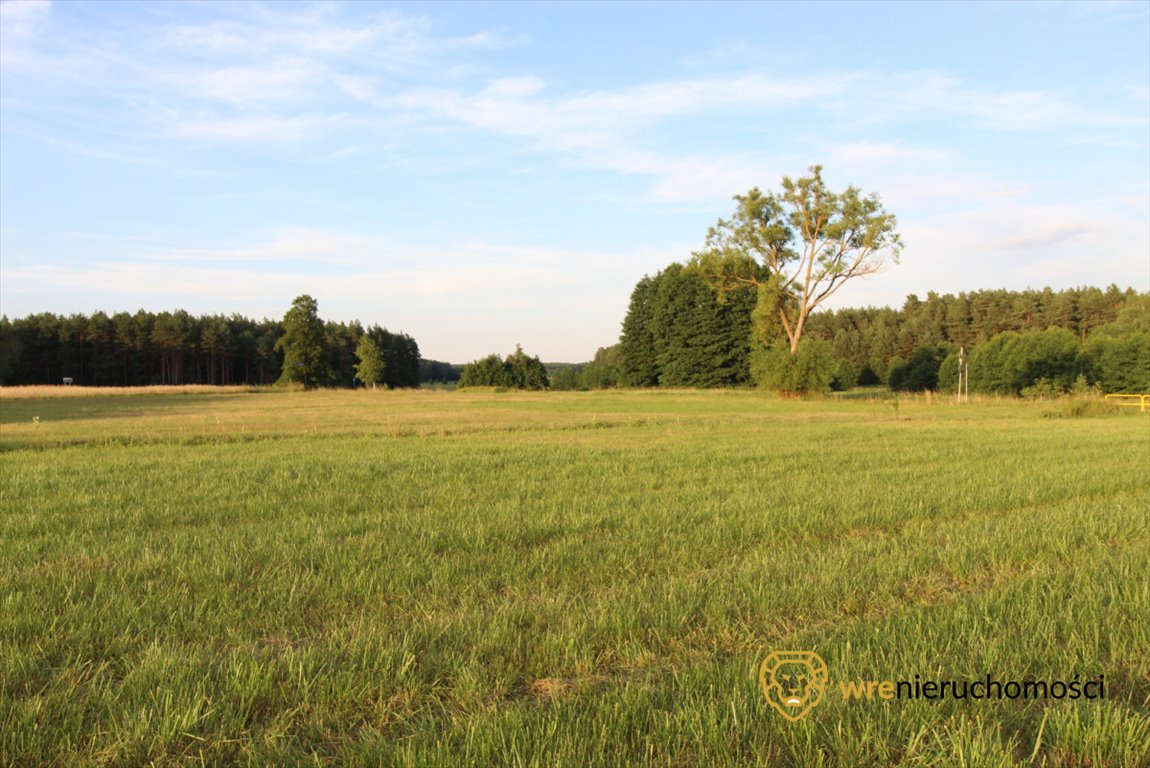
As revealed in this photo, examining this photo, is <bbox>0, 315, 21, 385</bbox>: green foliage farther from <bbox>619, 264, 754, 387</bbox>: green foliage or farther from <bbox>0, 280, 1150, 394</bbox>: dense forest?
<bbox>619, 264, 754, 387</bbox>: green foliage

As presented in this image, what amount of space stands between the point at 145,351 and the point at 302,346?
108 feet

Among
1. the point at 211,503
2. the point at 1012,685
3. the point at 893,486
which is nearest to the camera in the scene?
the point at 1012,685

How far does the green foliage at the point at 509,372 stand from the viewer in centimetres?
7781

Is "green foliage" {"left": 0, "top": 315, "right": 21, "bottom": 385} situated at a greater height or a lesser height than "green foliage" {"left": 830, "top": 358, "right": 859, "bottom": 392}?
greater

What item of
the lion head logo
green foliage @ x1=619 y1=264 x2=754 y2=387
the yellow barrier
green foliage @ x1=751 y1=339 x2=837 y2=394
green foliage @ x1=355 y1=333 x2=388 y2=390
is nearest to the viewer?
the lion head logo

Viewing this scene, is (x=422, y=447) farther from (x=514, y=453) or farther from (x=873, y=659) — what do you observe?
(x=873, y=659)

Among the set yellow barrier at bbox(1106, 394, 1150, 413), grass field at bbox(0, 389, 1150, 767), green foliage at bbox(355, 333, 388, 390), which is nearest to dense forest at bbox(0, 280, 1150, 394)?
green foliage at bbox(355, 333, 388, 390)

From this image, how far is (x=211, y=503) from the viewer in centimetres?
954

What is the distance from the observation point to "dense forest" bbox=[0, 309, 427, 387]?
9006cm

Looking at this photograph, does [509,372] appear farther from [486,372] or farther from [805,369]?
[805,369]

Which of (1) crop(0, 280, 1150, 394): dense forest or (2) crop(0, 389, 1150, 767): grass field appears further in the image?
(1) crop(0, 280, 1150, 394): dense forest

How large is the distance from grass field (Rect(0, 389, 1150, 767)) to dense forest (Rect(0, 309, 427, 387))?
77101mm

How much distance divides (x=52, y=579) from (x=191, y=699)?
3.27 m

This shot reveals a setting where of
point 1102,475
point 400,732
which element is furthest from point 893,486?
point 400,732
